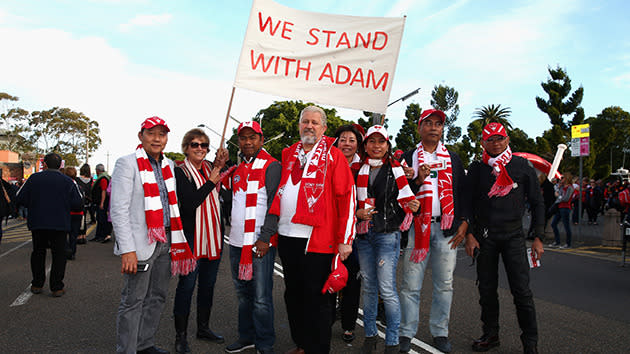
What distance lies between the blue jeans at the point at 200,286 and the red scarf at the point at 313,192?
1096mm

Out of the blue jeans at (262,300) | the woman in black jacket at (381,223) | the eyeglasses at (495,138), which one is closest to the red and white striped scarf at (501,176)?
the eyeglasses at (495,138)

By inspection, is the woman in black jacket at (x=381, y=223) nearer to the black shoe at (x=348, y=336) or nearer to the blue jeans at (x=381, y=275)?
the blue jeans at (x=381, y=275)

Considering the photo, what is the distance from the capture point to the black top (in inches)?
152

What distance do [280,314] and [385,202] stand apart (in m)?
A: 2.15

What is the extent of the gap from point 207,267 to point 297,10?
2.84 metres

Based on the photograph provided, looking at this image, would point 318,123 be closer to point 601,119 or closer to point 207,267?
point 207,267

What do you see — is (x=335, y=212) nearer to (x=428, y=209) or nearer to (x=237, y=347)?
(x=428, y=209)

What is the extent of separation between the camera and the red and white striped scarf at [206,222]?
404cm

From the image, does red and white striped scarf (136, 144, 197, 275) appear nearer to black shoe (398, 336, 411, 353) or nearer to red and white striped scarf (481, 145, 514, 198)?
black shoe (398, 336, 411, 353)

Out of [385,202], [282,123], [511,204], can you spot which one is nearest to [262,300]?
[385,202]

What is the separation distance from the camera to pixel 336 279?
3.28 meters

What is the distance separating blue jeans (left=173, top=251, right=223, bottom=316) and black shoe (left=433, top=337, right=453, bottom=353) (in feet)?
7.12

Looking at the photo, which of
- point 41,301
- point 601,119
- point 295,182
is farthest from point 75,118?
point 601,119

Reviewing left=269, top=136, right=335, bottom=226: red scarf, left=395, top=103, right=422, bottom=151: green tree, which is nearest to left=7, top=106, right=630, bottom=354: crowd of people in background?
left=269, top=136, right=335, bottom=226: red scarf
